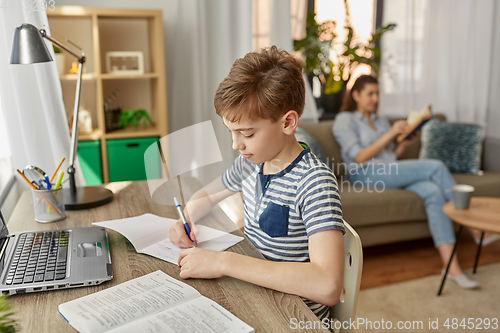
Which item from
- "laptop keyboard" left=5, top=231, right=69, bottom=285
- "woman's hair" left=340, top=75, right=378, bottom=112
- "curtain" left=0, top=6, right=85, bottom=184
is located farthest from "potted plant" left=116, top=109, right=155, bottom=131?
"laptop keyboard" left=5, top=231, right=69, bottom=285

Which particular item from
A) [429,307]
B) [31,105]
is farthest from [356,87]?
[31,105]

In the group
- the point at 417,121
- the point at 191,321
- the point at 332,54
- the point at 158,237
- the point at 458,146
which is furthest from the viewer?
the point at 332,54

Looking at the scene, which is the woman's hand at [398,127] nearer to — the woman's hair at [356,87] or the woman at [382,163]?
the woman at [382,163]

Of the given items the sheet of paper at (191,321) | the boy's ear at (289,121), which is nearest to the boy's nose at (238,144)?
the boy's ear at (289,121)

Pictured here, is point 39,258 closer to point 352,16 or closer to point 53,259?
point 53,259

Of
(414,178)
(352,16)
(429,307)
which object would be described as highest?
(352,16)

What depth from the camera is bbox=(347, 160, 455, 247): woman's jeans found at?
7.97 feet

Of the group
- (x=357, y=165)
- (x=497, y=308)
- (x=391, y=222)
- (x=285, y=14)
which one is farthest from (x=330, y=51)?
(x=497, y=308)

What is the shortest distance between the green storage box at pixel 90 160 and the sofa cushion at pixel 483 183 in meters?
2.23

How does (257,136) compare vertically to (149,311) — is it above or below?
above

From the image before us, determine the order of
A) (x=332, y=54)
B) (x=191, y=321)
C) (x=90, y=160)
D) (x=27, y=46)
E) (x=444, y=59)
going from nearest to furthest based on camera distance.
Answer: (x=191, y=321)
(x=27, y=46)
(x=90, y=160)
(x=332, y=54)
(x=444, y=59)

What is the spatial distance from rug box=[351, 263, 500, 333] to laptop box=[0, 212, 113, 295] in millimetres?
1255

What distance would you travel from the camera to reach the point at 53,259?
94cm

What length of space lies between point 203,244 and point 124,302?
11.0 inches
